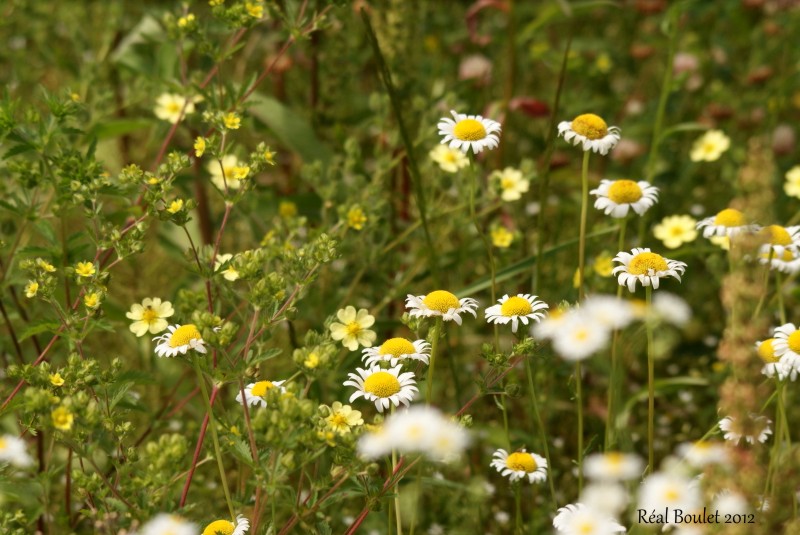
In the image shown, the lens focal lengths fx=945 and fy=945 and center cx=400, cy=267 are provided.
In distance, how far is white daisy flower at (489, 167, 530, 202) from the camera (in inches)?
63.6

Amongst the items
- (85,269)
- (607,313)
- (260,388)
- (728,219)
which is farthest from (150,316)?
(728,219)

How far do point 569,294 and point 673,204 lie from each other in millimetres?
668

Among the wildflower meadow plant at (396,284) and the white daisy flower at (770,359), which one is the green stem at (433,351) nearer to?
the wildflower meadow plant at (396,284)

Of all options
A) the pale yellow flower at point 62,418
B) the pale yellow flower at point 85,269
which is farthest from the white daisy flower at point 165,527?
the pale yellow flower at point 85,269

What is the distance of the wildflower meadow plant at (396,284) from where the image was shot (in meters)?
0.98

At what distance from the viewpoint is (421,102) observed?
168cm

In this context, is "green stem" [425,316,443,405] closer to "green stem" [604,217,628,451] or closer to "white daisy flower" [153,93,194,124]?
"green stem" [604,217,628,451]

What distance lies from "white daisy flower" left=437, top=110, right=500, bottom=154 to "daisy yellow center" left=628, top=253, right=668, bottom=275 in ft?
0.79

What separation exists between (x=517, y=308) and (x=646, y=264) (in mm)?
163

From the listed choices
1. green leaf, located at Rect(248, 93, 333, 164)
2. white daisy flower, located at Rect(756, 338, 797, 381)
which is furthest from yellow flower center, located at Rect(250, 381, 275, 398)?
green leaf, located at Rect(248, 93, 333, 164)

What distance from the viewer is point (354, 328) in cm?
121

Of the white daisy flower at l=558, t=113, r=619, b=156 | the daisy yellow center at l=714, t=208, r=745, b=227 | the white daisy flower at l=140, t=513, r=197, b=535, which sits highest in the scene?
the white daisy flower at l=558, t=113, r=619, b=156

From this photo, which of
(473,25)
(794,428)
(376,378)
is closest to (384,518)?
(376,378)

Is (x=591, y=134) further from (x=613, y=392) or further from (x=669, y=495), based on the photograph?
(x=669, y=495)
